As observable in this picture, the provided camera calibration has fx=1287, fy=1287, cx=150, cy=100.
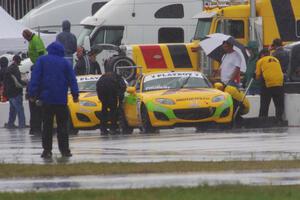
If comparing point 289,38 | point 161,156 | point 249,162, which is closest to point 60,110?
point 161,156

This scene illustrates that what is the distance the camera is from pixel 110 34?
41000 mm

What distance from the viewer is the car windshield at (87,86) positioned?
2823 cm

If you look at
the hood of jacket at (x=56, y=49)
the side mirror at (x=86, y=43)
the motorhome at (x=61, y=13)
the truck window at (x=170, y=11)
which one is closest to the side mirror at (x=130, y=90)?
the hood of jacket at (x=56, y=49)

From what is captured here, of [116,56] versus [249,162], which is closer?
[249,162]

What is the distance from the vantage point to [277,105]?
90.0ft

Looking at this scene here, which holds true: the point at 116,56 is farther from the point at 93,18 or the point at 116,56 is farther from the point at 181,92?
the point at 181,92

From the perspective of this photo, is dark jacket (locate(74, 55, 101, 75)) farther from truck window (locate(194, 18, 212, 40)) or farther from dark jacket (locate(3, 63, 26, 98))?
truck window (locate(194, 18, 212, 40))

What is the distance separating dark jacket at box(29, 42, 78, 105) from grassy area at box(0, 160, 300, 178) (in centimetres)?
173

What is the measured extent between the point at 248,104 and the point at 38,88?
9813 millimetres

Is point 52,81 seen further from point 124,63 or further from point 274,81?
point 124,63

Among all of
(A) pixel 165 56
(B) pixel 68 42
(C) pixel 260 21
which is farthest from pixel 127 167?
(C) pixel 260 21

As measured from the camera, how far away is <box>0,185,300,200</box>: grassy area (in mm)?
12461

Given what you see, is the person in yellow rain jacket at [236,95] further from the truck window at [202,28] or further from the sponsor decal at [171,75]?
the truck window at [202,28]

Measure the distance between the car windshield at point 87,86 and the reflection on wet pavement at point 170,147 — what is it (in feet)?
9.07
